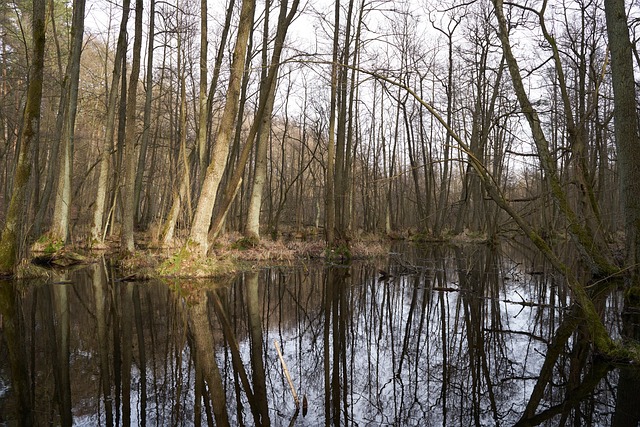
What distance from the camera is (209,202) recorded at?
10.9 metres

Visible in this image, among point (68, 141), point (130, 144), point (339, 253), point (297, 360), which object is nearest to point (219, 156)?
point (130, 144)

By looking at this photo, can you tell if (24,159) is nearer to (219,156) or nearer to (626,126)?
(219,156)

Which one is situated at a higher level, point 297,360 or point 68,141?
point 68,141

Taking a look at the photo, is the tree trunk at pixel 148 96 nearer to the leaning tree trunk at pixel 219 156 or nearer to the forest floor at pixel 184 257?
the forest floor at pixel 184 257

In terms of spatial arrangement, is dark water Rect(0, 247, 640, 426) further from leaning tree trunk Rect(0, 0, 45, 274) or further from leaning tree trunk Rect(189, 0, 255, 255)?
leaning tree trunk Rect(189, 0, 255, 255)

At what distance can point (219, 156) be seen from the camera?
35.7ft

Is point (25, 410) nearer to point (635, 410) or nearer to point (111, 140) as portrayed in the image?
point (635, 410)

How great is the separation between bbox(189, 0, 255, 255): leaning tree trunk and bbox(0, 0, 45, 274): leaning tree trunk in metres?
3.66

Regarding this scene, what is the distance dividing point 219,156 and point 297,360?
22.6ft

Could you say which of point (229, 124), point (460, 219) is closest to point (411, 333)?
point (229, 124)

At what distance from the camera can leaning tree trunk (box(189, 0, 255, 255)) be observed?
1083 centimetres

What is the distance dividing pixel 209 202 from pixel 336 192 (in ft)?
19.2

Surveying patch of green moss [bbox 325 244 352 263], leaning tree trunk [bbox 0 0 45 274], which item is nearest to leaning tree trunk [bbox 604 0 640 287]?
patch of green moss [bbox 325 244 352 263]

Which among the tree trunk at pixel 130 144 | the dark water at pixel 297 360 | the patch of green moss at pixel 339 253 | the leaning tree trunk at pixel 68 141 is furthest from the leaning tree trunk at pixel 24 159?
the patch of green moss at pixel 339 253
